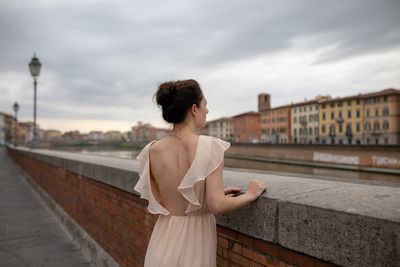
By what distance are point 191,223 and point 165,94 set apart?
0.72 meters

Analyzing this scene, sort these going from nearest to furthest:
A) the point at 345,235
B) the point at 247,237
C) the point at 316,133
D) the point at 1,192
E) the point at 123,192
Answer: the point at 345,235 < the point at 247,237 < the point at 123,192 < the point at 1,192 < the point at 316,133

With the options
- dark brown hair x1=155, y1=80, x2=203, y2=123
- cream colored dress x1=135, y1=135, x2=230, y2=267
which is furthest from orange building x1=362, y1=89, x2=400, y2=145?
dark brown hair x1=155, y1=80, x2=203, y2=123

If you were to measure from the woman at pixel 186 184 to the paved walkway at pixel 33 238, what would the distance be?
3332 millimetres

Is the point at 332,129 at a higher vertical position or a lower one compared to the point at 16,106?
higher

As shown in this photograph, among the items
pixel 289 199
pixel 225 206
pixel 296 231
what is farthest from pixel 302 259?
pixel 225 206

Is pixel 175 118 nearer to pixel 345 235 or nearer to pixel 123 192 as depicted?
pixel 345 235

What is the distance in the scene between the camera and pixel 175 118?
163cm

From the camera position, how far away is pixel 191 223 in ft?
5.46

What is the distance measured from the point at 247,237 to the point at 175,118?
83 cm

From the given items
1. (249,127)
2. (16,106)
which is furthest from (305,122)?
(16,106)

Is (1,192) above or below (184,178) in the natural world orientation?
below

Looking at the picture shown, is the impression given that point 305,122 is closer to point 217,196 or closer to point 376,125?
point 376,125

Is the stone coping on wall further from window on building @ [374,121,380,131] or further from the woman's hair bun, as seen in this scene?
window on building @ [374,121,380,131]

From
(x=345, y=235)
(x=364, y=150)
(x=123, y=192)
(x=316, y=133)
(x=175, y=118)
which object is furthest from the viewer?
(x=316, y=133)
